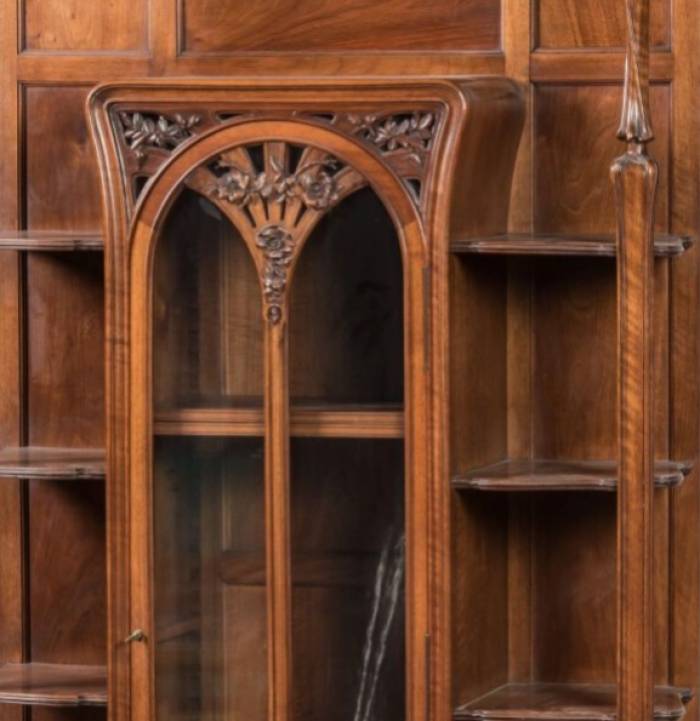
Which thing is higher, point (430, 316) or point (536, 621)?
point (430, 316)

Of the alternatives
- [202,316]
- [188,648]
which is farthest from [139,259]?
[188,648]

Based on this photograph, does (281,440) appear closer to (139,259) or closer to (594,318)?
(139,259)

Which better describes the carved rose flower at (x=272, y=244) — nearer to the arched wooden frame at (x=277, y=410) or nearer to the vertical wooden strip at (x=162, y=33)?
the arched wooden frame at (x=277, y=410)

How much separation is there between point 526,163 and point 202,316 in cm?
58

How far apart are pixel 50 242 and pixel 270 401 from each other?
45cm

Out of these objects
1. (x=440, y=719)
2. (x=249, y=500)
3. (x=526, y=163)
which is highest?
(x=526, y=163)

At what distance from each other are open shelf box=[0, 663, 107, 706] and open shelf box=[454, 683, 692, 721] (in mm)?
608

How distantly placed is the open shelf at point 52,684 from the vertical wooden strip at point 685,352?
93cm

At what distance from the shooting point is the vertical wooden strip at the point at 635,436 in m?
2.83

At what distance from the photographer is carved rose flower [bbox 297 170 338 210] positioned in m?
2.95

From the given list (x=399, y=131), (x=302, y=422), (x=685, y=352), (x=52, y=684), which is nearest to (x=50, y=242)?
(x=302, y=422)

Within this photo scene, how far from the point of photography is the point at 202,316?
3033mm

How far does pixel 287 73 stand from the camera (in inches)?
125

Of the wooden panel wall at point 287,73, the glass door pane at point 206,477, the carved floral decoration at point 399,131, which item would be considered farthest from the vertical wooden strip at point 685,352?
the glass door pane at point 206,477
